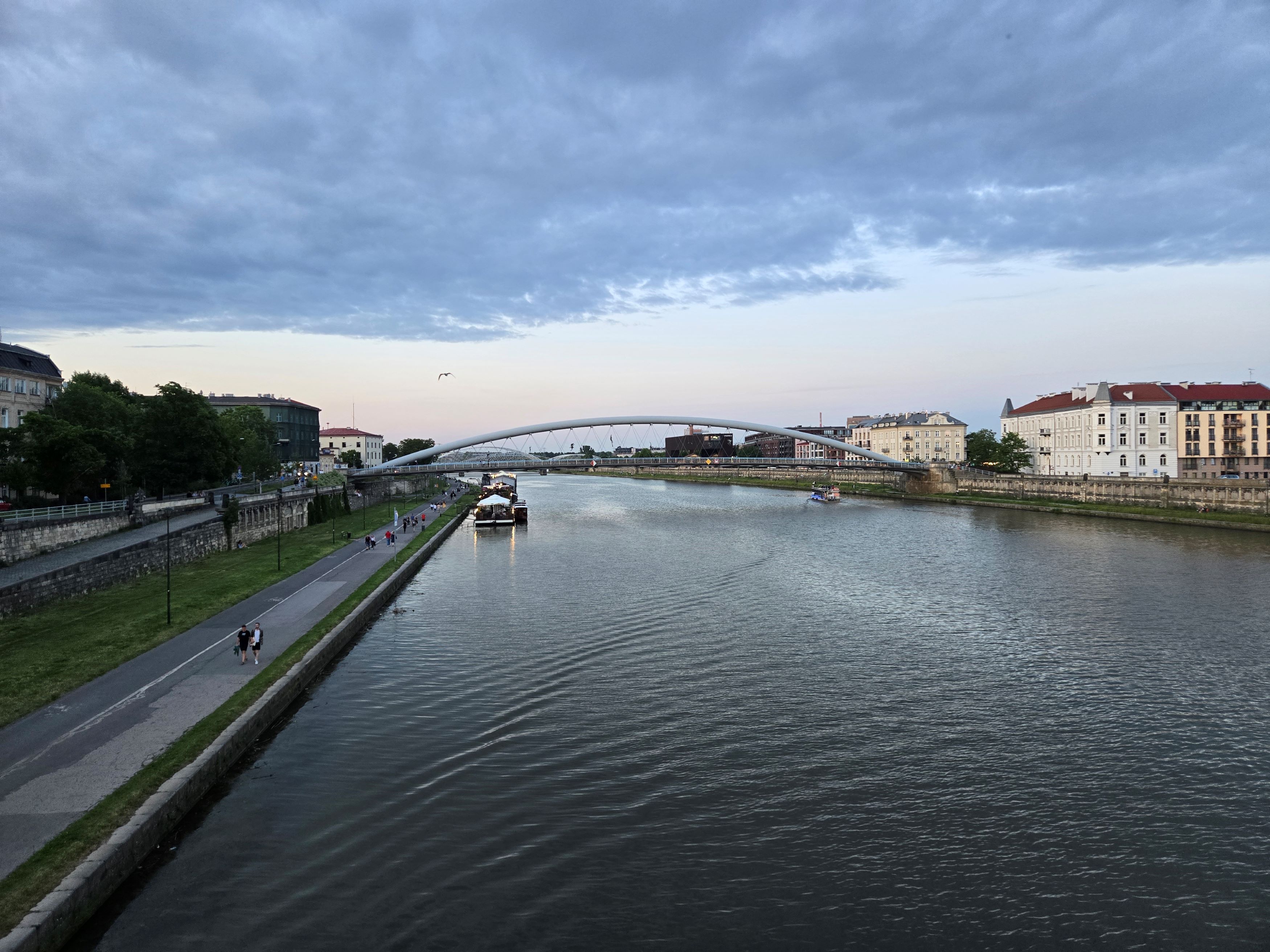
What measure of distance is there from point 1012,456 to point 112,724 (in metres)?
106

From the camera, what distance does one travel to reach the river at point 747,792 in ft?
32.5

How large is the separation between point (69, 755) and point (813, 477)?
473 ft

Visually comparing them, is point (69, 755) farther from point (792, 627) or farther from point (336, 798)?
point (792, 627)

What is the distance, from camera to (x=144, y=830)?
1062cm

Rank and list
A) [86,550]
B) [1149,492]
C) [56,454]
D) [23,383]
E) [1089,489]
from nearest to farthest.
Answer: [86,550] < [56,454] < [23,383] < [1149,492] < [1089,489]

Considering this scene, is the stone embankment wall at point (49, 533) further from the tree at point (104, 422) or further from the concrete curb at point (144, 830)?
the concrete curb at point (144, 830)

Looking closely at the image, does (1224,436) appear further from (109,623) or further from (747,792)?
(109,623)

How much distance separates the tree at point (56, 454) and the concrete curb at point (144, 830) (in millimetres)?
29489

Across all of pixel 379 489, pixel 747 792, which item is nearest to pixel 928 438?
A: pixel 379 489

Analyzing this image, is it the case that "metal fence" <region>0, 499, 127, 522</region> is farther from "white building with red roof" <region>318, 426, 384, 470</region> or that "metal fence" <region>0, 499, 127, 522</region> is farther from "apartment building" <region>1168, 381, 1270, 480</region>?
"white building with red roof" <region>318, 426, 384, 470</region>

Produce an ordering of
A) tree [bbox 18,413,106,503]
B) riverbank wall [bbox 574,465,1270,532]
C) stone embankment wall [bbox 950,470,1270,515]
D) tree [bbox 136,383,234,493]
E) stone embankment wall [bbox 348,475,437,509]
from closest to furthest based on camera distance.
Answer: tree [bbox 18,413,106,503] → tree [bbox 136,383,234,493] → riverbank wall [bbox 574,465,1270,532] → stone embankment wall [bbox 950,470,1270,515] → stone embankment wall [bbox 348,475,437,509]

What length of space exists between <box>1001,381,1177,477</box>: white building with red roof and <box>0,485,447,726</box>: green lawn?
8278 cm

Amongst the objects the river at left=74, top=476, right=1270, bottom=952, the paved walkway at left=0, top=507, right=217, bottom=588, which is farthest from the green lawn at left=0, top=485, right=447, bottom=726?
the river at left=74, top=476, right=1270, bottom=952

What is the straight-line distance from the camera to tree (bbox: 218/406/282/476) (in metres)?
65.1
